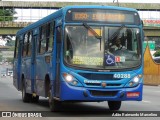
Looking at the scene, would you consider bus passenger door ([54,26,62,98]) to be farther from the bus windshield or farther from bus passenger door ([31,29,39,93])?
bus passenger door ([31,29,39,93])

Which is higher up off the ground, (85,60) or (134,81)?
(85,60)

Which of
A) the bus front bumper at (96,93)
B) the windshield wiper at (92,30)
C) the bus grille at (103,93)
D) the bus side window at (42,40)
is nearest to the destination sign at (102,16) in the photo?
the windshield wiper at (92,30)

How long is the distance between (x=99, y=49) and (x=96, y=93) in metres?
1.19

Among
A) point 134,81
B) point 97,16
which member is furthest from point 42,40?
point 134,81

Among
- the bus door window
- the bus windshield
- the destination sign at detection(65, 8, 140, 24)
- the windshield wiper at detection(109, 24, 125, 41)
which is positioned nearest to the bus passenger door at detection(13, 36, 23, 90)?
the bus door window

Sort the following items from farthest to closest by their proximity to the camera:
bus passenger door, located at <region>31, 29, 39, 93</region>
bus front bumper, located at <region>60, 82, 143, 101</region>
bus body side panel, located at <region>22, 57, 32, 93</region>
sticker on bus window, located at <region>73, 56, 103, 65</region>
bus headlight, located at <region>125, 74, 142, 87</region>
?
1. bus body side panel, located at <region>22, 57, 32, 93</region>
2. bus passenger door, located at <region>31, 29, 39, 93</region>
3. bus headlight, located at <region>125, 74, 142, 87</region>
4. sticker on bus window, located at <region>73, 56, 103, 65</region>
5. bus front bumper, located at <region>60, 82, 143, 101</region>

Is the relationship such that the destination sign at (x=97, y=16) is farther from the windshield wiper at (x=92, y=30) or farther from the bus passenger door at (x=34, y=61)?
the bus passenger door at (x=34, y=61)

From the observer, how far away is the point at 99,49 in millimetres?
13344

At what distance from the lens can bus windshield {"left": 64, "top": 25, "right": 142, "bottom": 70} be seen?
13234 mm

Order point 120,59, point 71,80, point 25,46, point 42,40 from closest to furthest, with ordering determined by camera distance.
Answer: point 71,80 < point 120,59 < point 42,40 < point 25,46

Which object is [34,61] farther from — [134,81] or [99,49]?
[134,81]

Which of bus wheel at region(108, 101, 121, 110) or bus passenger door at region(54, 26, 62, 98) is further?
bus wheel at region(108, 101, 121, 110)

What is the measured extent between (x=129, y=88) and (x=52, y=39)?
2.79 meters

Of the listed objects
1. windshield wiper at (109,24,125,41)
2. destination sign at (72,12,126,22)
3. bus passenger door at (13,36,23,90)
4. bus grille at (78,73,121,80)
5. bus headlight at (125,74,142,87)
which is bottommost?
bus passenger door at (13,36,23,90)
